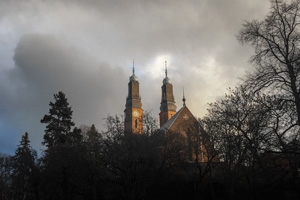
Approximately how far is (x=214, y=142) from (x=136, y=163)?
7.37 metres

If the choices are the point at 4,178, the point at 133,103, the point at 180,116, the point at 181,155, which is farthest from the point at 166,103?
the point at 181,155

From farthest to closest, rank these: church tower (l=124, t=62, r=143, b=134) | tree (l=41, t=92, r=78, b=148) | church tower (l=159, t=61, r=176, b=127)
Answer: church tower (l=159, t=61, r=176, b=127) < church tower (l=124, t=62, r=143, b=134) < tree (l=41, t=92, r=78, b=148)

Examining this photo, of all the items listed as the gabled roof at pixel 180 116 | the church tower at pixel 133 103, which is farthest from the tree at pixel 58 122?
the church tower at pixel 133 103

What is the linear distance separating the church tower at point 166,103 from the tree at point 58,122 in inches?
1413

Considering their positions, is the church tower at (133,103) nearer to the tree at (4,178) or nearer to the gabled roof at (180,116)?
the gabled roof at (180,116)

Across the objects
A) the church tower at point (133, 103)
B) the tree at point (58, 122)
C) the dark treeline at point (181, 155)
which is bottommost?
the dark treeline at point (181, 155)

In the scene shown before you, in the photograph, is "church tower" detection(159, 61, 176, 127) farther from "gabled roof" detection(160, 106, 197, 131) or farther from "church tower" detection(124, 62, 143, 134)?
"gabled roof" detection(160, 106, 197, 131)

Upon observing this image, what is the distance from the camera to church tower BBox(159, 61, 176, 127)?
77.9 m

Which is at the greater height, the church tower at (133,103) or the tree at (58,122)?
the church tower at (133,103)

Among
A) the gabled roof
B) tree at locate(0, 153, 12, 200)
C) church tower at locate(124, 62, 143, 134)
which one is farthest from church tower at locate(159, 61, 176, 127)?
tree at locate(0, 153, 12, 200)

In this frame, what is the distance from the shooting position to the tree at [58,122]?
38.3 metres

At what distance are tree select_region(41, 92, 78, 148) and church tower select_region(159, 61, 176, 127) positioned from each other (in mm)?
35887

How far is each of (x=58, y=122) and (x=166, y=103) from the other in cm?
4249

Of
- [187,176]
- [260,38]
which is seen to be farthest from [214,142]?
[260,38]
